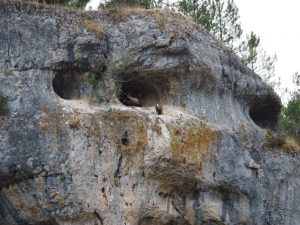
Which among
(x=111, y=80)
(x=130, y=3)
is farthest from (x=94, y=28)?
(x=130, y=3)

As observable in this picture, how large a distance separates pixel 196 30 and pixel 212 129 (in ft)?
7.81

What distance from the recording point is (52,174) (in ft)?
44.9

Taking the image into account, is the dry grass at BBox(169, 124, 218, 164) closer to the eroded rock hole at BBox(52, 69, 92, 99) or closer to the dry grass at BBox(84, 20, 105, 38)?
the eroded rock hole at BBox(52, 69, 92, 99)

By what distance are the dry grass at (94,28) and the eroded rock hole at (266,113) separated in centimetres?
517

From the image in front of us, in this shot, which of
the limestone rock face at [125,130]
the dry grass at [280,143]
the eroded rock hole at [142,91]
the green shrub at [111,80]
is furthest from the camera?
the dry grass at [280,143]

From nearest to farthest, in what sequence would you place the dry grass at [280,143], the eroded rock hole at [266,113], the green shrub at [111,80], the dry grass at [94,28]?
the green shrub at [111,80]
the dry grass at [94,28]
the dry grass at [280,143]
the eroded rock hole at [266,113]

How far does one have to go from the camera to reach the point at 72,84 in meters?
15.1

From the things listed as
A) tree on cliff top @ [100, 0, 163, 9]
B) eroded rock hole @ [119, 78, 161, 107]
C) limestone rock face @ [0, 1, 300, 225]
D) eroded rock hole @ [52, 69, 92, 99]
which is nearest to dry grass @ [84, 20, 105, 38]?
limestone rock face @ [0, 1, 300, 225]

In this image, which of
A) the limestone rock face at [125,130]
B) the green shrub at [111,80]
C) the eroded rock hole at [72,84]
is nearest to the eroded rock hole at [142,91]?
the limestone rock face at [125,130]

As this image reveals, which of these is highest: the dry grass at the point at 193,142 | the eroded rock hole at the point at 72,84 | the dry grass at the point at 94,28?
the dry grass at the point at 94,28

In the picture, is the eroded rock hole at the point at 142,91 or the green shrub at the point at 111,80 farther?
the eroded rock hole at the point at 142,91

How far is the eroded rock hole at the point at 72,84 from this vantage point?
590 inches

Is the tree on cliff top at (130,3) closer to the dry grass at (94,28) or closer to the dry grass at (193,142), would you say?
the dry grass at (94,28)

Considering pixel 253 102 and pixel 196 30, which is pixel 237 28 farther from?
pixel 196 30
